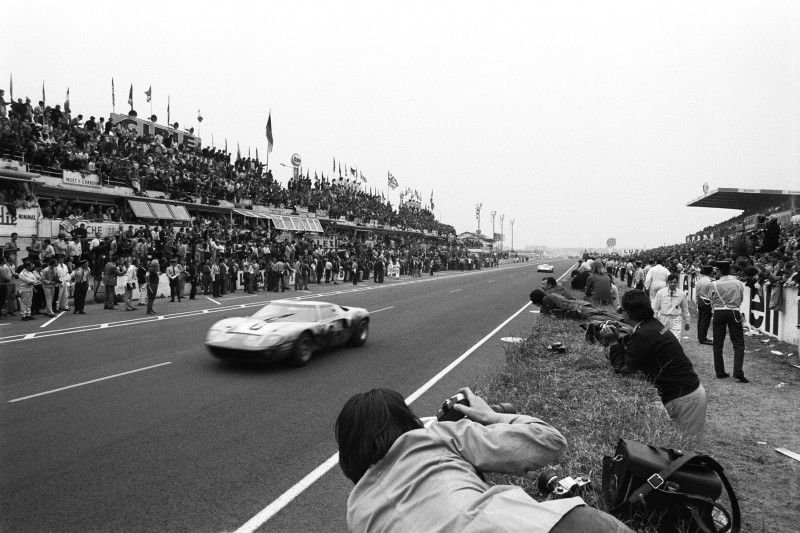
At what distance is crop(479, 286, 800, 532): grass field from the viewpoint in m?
3.83

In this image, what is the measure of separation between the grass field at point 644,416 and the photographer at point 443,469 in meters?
1.16

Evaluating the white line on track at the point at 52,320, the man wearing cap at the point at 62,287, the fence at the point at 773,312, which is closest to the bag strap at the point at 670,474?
the fence at the point at 773,312

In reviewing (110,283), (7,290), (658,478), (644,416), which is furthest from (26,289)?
(658,478)

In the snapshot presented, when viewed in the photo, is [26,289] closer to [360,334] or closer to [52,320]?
[52,320]

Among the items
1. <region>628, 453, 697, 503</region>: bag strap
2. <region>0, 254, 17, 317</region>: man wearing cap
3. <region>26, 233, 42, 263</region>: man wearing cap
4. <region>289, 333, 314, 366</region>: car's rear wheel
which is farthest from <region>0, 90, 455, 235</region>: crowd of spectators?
<region>628, 453, 697, 503</region>: bag strap

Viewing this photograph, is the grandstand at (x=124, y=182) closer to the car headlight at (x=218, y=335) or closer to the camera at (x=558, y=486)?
the car headlight at (x=218, y=335)

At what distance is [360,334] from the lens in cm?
1060

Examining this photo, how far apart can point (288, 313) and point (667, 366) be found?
21.8ft

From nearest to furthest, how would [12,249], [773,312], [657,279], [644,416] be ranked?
[644,416] < [773,312] < [657,279] < [12,249]

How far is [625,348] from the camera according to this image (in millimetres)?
5570

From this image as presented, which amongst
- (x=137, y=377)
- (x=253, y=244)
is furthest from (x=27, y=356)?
(x=253, y=244)

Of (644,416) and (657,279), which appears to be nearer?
(644,416)

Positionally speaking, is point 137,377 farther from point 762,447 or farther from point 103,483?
point 762,447

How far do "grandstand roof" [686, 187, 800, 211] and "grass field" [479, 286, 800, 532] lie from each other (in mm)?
39607
